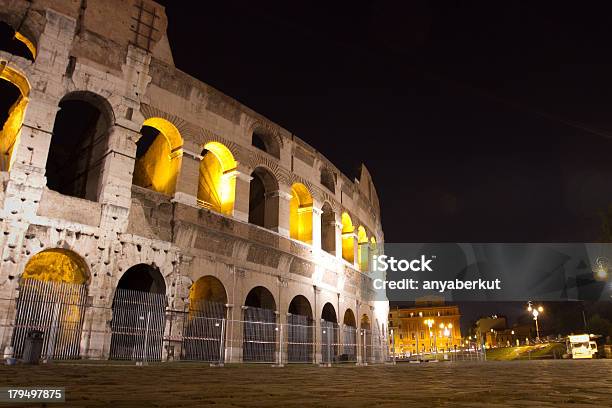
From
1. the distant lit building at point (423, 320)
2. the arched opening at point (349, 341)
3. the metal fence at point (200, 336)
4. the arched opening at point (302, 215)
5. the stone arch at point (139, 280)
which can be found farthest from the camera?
the distant lit building at point (423, 320)

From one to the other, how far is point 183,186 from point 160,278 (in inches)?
118

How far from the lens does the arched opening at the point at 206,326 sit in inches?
551

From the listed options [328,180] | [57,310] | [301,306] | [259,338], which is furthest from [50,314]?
[328,180]

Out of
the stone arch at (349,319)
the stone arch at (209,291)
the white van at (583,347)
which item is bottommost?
the white van at (583,347)

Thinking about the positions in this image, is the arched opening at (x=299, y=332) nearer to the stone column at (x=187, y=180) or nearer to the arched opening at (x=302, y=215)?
the arched opening at (x=302, y=215)

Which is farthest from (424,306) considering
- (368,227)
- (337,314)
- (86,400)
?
(86,400)

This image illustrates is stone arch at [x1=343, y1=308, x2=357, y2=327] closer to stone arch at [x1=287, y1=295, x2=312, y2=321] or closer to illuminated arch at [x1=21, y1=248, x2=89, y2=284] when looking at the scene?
stone arch at [x1=287, y1=295, x2=312, y2=321]

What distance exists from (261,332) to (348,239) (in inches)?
385

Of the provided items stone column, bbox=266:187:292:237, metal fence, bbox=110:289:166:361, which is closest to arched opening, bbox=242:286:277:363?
stone column, bbox=266:187:292:237

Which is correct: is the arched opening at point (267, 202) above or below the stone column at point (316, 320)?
above

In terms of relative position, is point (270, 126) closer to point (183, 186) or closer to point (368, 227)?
point (183, 186)

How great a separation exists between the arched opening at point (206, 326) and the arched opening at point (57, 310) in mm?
3084

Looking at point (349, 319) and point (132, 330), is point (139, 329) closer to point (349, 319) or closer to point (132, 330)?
point (132, 330)

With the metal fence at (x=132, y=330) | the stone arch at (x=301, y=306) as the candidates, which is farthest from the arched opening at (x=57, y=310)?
the stone arch at (x=301, y=306)
